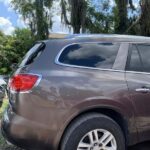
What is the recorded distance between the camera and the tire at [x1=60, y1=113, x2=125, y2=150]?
5.69m

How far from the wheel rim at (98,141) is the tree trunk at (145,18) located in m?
17.3

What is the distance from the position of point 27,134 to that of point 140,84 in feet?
5.35

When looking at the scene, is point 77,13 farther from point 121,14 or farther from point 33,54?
point 33,54

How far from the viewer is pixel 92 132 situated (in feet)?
19.0

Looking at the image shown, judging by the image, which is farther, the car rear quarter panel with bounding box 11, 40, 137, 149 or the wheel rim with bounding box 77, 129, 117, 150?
the wheel rim with bounding box 77, 129, 117, 150

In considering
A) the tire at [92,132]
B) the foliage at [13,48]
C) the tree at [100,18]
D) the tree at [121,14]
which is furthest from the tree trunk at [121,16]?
the tire at [92,132]

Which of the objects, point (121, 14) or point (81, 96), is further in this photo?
point (121, 14)

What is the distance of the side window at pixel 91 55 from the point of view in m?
5.95

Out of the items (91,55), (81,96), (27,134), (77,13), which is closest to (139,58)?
(91,55)

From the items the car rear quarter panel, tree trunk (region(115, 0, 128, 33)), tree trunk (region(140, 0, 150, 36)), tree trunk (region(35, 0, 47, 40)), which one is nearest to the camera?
the car rear quarter panel

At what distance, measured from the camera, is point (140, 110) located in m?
6.04

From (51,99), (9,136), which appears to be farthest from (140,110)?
(9,136)

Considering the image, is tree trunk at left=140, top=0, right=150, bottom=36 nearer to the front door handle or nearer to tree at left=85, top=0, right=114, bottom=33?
tree at left=85, top=0, right=114, bottom=33

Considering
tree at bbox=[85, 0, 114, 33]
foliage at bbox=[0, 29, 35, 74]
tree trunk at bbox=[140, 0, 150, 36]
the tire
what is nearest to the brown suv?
the tire
